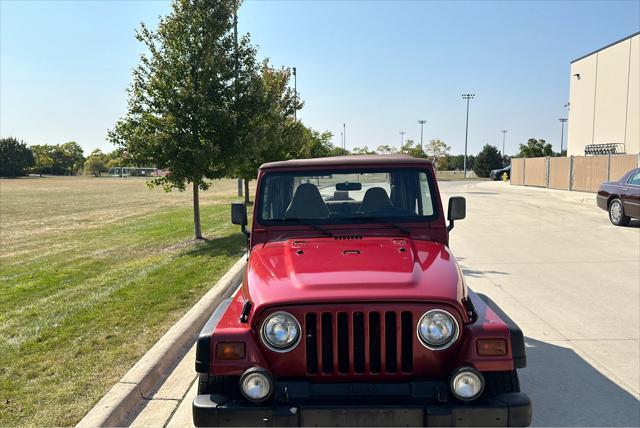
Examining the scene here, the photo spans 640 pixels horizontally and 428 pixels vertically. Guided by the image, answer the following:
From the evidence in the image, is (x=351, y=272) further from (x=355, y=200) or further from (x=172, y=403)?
(x=172, y=403)

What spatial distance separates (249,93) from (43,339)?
8275 millimetres

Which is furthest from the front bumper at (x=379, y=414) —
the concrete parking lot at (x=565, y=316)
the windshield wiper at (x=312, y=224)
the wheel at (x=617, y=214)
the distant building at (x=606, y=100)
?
the distant building at (x=606, y=100)

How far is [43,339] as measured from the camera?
5.23m

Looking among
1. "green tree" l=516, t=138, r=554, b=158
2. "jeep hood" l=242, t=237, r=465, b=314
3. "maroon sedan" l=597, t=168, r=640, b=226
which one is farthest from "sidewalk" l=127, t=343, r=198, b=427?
"green tree" l=516, t=138, r=554, b=158

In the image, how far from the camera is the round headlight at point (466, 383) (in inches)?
98.8

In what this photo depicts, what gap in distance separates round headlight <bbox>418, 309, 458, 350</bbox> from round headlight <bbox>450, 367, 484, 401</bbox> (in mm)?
178

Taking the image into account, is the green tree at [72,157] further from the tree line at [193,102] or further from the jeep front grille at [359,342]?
the jeep front grille at [359,342]

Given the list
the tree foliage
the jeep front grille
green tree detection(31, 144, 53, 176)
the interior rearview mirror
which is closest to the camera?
the jeep front grille

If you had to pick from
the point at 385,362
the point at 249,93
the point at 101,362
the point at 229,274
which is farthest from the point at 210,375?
the point at 249,93

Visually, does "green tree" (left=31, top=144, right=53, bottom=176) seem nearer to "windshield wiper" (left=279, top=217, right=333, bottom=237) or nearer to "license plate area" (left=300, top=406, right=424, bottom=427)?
"windshield wiper" (left=279, top=217, right=333, bottom=237)

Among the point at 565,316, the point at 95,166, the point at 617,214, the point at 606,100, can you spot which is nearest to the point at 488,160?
the point at 606,100

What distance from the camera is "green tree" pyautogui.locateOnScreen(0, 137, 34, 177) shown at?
96.7 metres

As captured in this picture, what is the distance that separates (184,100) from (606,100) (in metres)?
37.4

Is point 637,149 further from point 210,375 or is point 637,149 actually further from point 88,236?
point 210,375
